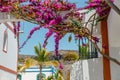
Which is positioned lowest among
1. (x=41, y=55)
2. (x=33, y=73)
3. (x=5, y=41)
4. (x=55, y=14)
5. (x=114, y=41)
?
(x=114, y=41)

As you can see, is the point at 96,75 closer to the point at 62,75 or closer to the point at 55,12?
the point at 55,12

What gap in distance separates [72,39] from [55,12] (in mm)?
721

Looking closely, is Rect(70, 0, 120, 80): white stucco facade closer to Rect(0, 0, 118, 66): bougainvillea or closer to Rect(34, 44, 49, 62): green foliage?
Rect(0, 0, 118, 66): bougainvillea

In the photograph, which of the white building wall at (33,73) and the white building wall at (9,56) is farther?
the white building wall at (33,73)

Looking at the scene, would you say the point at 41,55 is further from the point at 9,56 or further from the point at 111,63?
the point at 111,63

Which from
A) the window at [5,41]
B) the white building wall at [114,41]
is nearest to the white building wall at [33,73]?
the window at [5,41]

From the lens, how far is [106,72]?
20.5 feet

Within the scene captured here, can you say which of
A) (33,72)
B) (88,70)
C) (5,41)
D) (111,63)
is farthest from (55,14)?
(33,72)

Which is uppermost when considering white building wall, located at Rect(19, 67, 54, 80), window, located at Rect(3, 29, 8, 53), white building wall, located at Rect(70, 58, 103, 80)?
window, located at Rect(3, 29, 8, 53)

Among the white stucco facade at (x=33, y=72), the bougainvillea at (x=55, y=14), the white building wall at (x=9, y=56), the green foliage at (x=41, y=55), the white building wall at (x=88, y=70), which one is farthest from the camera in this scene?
the white stucco facade at (x=33, y=72)

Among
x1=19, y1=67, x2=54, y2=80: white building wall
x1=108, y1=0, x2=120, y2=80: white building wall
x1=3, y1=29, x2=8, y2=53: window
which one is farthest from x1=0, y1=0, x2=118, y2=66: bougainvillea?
x1=19, y1=67, x2=54, y2=80: white building wall

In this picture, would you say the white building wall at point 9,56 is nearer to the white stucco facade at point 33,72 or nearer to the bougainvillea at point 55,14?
the bougainvillea at point 55,14

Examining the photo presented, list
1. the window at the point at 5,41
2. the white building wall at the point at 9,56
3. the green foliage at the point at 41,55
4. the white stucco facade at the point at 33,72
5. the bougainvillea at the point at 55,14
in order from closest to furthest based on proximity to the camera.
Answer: the bougainvillea at the point at 55,14
the white building wall at the point at 9,56
the window at the point at 5,41
the green foliage at the point at 41,55
the white stucco facade at the point at 33,72

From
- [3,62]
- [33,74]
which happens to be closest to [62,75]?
[33,74]
